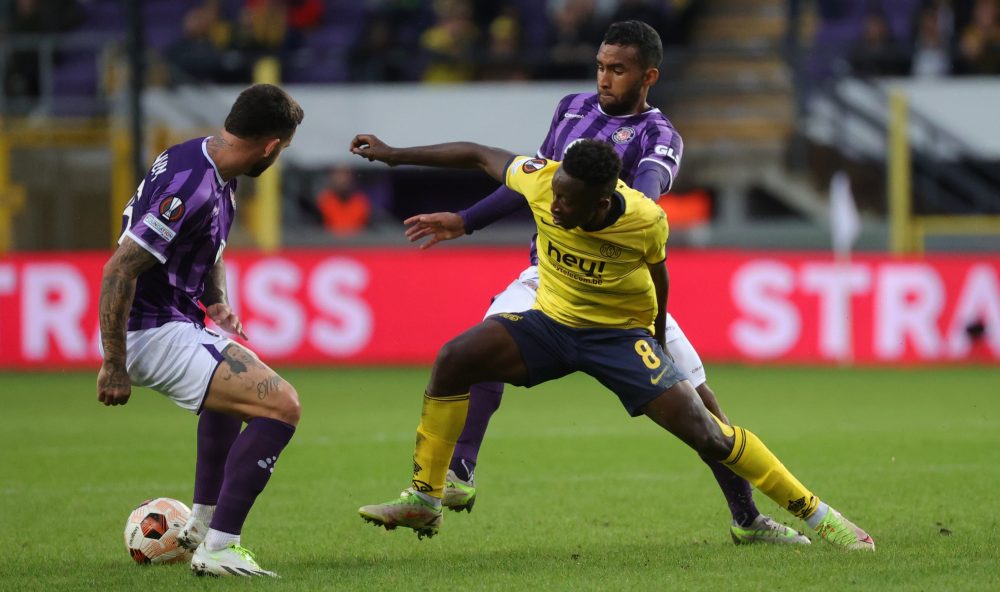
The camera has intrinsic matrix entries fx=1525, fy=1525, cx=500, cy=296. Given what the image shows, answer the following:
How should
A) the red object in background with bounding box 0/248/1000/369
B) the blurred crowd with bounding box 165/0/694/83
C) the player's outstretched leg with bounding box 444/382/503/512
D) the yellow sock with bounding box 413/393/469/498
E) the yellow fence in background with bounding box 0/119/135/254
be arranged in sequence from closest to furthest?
the yellow sock with bounding box 413/393/469/498
the player's outstretched leg with bounding box 444/382/503/512
the red object in background with bounding box 0/248/1000/369
the yellow fence in background with bounding box 0/119/135/254
the blurred crowd with bounding box 165/0/694/83

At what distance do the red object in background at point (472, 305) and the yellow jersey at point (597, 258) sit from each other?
9.90 m

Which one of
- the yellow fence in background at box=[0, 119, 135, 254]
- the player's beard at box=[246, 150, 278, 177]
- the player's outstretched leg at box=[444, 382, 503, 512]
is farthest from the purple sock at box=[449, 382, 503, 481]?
the yellow fence in background at box=[0, 119, 135, 254]

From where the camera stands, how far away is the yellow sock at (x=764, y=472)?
6383mm

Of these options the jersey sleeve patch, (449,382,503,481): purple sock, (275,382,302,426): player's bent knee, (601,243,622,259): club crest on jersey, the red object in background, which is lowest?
the red object in background

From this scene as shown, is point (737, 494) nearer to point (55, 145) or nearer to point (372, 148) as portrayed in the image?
point (372, 148)

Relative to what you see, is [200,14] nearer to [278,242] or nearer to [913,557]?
[278,242]

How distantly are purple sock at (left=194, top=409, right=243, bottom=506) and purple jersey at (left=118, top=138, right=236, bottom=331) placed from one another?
0.46 m

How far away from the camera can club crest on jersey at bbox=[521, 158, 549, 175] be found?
252 inches

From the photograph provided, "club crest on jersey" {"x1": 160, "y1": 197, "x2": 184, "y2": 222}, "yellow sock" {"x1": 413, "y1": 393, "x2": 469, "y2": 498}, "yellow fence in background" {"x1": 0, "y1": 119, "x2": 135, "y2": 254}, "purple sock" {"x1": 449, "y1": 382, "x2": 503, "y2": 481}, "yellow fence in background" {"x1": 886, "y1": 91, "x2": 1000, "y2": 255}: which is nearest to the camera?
"club crest on jersey" {"x1": 160, "y1": 197, "x2": 184, "y2": 222}

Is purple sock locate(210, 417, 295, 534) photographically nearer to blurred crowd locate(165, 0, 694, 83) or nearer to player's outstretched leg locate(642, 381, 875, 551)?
player's outstretched leg locate(642, 381, 875, 551)

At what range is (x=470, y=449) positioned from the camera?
7.00 meters

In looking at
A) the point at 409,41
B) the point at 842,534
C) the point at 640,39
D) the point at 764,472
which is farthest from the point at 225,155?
the point at 409,41

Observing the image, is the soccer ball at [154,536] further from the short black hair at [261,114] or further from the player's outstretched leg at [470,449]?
the short black hair at [261,114]

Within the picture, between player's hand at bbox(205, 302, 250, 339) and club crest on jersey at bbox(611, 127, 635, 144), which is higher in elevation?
club crest on jersey at bbox(611, 127, 635, 144)
